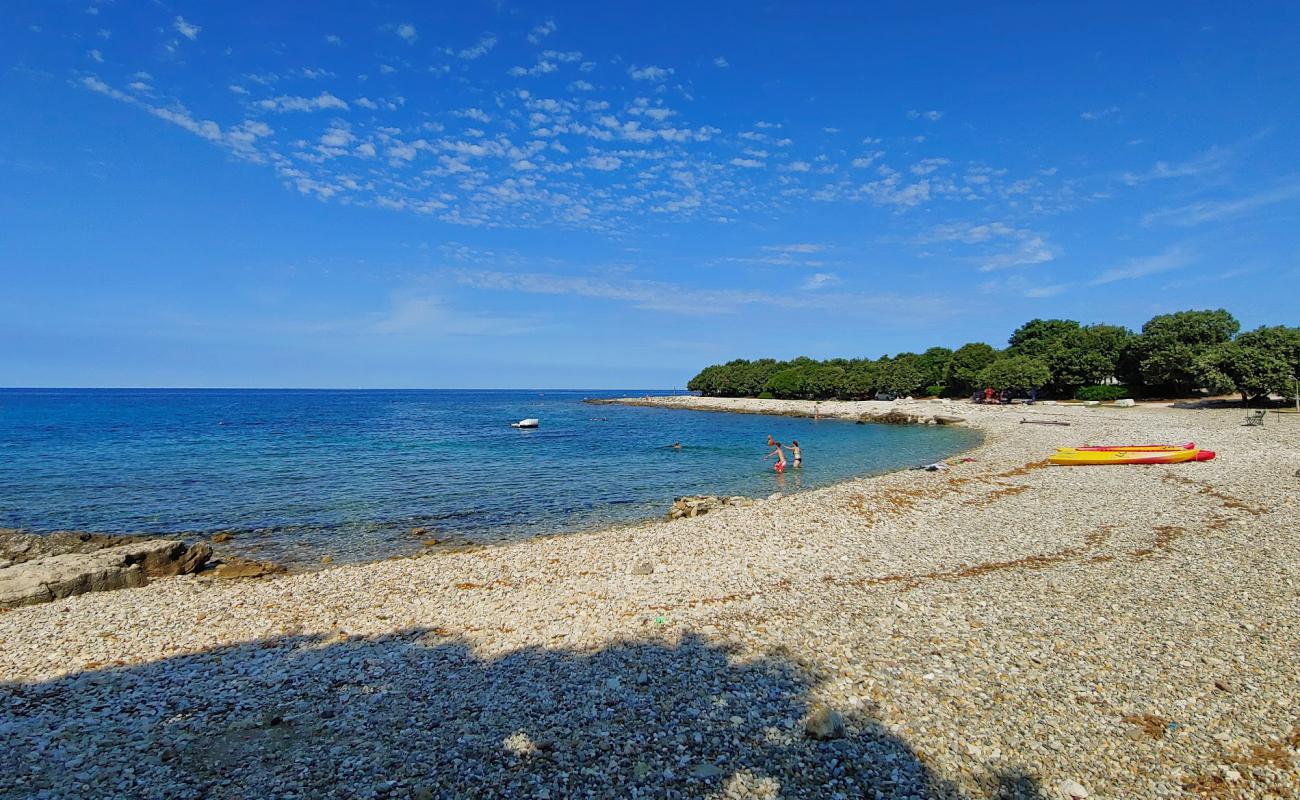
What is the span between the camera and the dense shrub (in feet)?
252

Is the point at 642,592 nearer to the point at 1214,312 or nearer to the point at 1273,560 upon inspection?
the point at 1273,560

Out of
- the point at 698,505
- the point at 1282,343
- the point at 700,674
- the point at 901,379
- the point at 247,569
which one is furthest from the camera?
the point at 901,379

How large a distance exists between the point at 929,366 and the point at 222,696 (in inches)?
4911

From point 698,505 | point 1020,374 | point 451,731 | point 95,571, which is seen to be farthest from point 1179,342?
point 95,571

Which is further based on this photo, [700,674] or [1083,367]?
[1083,367]

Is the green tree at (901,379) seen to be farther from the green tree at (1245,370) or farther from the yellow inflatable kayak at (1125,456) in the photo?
the yellow inflatable kayak at (1125,456)

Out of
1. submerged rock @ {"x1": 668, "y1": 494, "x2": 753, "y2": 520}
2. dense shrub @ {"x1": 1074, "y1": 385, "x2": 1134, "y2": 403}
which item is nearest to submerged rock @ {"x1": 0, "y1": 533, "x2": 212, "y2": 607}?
submerged rock @ {"x1": 668, "y1": 494, "x2": 753, "y2": 520}

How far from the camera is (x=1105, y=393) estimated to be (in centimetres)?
7788

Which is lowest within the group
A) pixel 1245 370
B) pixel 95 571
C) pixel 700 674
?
pixel 95 571

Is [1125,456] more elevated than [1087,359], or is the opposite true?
[1087,359]

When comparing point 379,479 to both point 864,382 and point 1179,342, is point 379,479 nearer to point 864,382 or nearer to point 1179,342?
point 1179,342

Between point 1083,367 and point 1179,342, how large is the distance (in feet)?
45.3

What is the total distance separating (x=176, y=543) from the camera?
52.7 ft

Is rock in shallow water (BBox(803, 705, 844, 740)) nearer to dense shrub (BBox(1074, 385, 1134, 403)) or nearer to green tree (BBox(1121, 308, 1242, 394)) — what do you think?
green tree (BBox(1121, 308, 1242, 394))
